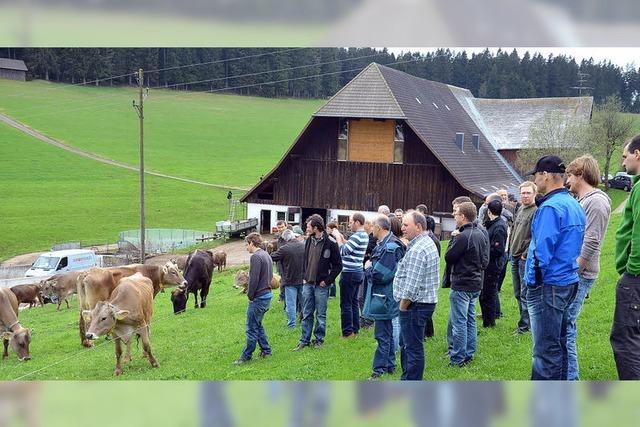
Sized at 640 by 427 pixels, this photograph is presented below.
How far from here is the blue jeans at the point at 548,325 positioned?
2.67 meters

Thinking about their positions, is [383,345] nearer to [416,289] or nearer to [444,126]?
[416,289]

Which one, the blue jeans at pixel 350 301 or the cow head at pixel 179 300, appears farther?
the cow head at pixel 179 300

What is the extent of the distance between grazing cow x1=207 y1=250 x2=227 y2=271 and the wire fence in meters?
0.33

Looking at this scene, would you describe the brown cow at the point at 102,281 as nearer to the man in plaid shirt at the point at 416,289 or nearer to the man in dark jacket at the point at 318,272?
the man in dark jacket at the point at 318,272

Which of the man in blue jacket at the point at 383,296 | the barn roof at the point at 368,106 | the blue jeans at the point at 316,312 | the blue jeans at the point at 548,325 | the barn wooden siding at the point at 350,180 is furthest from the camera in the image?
the barn wooden siding at the point at 350,180

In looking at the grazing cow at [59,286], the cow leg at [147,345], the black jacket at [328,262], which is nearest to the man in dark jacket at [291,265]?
the black jacket at [328,262]

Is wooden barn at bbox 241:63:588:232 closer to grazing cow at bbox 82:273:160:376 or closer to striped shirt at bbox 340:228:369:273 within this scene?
striped shirt at bbox 340:228:369:273

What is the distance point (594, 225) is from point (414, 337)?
146cm

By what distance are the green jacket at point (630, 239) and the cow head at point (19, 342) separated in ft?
24.4

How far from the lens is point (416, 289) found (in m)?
4.12

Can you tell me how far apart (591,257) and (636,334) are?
1.38m

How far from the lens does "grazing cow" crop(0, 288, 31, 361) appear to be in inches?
303
